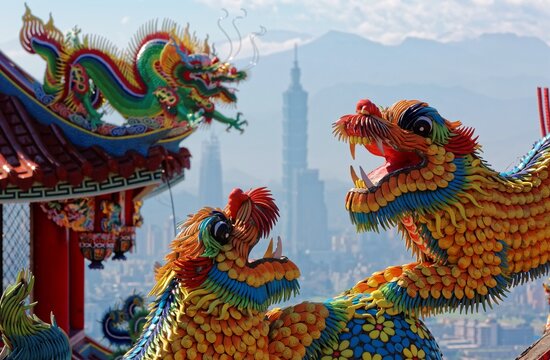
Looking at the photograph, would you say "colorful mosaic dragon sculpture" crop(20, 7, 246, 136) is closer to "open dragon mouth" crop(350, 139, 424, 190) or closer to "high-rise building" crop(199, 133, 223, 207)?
"open dragon mouth" crop(350, 139, 424, 190)

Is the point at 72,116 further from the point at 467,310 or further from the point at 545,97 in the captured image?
the point at 467,310

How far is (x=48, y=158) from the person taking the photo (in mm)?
13422

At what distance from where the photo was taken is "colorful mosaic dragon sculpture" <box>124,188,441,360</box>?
7785 millimetres

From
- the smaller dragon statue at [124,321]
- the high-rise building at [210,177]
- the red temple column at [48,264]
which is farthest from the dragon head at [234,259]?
the high-rise building at [210,177]

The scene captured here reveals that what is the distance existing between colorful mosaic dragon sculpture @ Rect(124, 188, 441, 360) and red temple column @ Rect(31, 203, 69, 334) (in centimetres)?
635

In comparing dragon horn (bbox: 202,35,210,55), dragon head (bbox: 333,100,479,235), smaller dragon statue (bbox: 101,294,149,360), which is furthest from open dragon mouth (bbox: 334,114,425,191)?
smaller dragon statue (bbox: 101,294,149,360)

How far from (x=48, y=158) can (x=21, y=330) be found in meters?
6.13

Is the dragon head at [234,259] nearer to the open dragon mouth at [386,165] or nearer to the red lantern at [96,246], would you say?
the open dragon mouth at [386,165]

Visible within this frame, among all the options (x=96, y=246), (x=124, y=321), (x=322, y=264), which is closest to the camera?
(x=96, y=246)

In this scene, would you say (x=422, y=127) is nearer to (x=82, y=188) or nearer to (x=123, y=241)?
(x=82, y=188)

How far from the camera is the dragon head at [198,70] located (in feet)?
49.9

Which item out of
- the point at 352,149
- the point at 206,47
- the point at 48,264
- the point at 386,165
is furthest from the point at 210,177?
the point at 352,149

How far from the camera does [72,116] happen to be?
14070 mm

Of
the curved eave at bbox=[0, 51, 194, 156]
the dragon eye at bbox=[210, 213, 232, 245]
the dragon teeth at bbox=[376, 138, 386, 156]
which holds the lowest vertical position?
the dragon eye at bbox=[210, 213, 232, 245]
